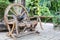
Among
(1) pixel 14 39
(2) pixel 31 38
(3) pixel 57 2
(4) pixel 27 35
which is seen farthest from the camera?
(3) pixel 57 2

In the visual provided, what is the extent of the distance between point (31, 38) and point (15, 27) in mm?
577

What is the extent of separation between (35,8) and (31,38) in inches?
127

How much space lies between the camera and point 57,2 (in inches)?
282

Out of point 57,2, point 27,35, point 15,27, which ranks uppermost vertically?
point 57,2

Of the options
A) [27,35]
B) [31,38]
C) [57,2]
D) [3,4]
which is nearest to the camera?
[31,38]

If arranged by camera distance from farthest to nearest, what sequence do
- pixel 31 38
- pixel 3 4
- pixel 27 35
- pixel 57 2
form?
1. pixel 3 4
2. pixel 57 2
3. pixel 27 35
4. pixel 31 38

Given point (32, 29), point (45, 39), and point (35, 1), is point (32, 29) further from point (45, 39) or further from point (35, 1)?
point (35, 1)

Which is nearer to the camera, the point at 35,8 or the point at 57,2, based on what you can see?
the point at 57,2

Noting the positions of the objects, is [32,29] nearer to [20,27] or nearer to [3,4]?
[20,27]

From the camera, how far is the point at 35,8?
28.9ft

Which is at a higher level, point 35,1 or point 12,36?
point 35,1

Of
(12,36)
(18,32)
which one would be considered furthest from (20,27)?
(12,36)

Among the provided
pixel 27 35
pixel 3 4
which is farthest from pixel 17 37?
pixel 3 4

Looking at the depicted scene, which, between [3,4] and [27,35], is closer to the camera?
[27,35]
